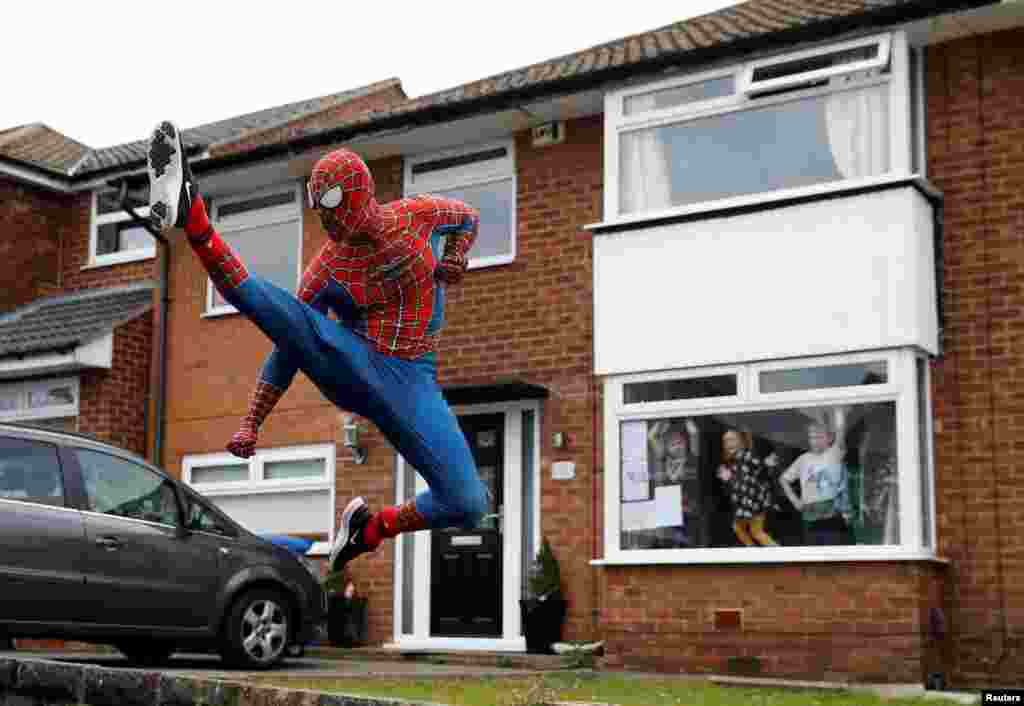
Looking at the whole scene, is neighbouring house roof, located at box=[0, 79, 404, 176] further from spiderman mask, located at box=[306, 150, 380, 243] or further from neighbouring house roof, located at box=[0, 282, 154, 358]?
spiderman mask, located at box=[306, 150, 380, 243]

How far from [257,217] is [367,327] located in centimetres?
1218

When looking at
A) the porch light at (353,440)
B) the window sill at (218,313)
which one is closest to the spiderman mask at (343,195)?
the porch light at (353,440)

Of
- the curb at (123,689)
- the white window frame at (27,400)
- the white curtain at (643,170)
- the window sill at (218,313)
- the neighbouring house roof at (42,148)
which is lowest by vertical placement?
the curb at (123,689)

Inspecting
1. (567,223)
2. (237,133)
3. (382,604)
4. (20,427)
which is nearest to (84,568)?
(20,427)

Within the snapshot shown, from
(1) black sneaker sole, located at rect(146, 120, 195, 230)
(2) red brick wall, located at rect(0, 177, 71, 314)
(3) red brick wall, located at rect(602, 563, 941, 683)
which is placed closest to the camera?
(1) black sneaker sole, located at rect(146, 120, 195, 230)

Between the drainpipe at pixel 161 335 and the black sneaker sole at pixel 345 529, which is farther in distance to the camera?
the drainpipe at pixel 161 335

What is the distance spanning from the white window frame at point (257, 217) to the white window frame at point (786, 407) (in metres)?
4.73

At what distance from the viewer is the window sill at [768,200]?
475 inches

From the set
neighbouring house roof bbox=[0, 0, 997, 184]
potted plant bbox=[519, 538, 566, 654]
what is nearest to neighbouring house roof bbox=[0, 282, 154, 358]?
neighbouring house roof bbox=[0, 0, 997, 184]

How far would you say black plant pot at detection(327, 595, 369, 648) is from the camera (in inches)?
593

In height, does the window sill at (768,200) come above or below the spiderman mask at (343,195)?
above

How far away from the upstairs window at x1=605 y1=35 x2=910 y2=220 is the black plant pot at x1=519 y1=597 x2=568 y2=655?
3.42m

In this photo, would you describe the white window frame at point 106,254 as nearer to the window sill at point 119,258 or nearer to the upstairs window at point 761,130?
the window sill at point 119,258

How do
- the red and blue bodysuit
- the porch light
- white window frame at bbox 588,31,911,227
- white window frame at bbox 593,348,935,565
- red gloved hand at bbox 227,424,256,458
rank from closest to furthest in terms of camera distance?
the red and blue bodysuit
red gloved hand at bbox 227,424,256,458
white window frame at bbox 593,348,935,565
white window frame at bbox 588,31,911,227
the porch light
